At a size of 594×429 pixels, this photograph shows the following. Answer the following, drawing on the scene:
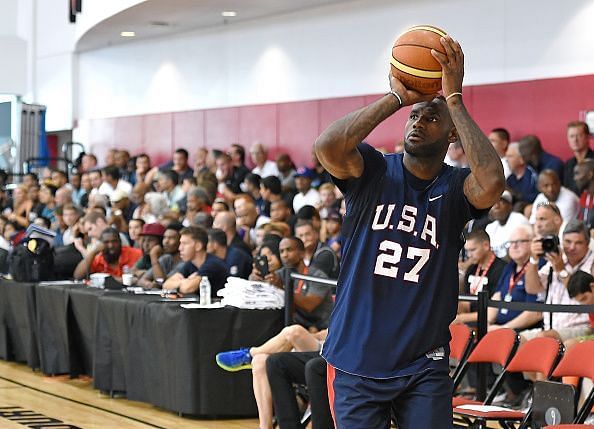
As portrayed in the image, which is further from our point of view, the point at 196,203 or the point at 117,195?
the point at 117,195

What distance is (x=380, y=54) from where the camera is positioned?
1420cm

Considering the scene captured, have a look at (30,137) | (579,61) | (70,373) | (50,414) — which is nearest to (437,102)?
(50,414)

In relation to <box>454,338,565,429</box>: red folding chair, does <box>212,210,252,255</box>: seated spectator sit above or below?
above

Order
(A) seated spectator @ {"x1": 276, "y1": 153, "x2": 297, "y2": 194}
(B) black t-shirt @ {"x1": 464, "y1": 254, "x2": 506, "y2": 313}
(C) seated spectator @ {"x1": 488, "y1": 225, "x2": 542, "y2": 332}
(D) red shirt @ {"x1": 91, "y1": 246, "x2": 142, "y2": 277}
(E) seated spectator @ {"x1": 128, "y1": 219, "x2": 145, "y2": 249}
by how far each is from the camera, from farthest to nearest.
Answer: (A) seated spectator @ {"x1": 276, "y1": 153, "x2": 297, "y2": 194} < (E) seated spectator @ {"x1": 128, "y1": 219, "x2": 145, "y2": 249} < (D) red shirt @ {"x1": 91, "y1": 246, "x2": 142, "y2": 277} < (B) black t-shirt @ {"x1": 464, "y1": 254, "x2": 506, "y2": 313} < (C) seated spectator @ {"x1": 488, "y1": 225, "x2": 542, "y2": 332}

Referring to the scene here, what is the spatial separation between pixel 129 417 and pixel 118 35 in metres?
11.1

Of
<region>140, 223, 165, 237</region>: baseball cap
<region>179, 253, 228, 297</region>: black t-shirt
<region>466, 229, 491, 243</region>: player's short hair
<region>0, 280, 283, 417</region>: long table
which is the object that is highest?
<region>466, 229, 491, 243</region>: player's short hair

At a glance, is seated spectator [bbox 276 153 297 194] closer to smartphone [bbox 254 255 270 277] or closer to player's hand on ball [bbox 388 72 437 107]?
smartphone [bbox 254 255 270 277]

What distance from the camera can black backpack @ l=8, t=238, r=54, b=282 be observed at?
34.2ft

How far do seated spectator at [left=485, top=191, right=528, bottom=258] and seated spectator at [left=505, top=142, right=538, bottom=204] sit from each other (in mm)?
636

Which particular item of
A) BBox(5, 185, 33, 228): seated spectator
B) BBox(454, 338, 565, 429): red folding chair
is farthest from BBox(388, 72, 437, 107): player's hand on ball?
BBox(5, 185, 33, 228): seated spectator

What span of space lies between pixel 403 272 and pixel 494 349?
125 inches

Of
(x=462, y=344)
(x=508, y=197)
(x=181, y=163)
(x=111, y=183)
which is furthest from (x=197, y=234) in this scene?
(x=111, y=183)

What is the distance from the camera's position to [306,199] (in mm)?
12586

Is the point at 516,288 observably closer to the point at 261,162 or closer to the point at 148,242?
the point at 148,242
